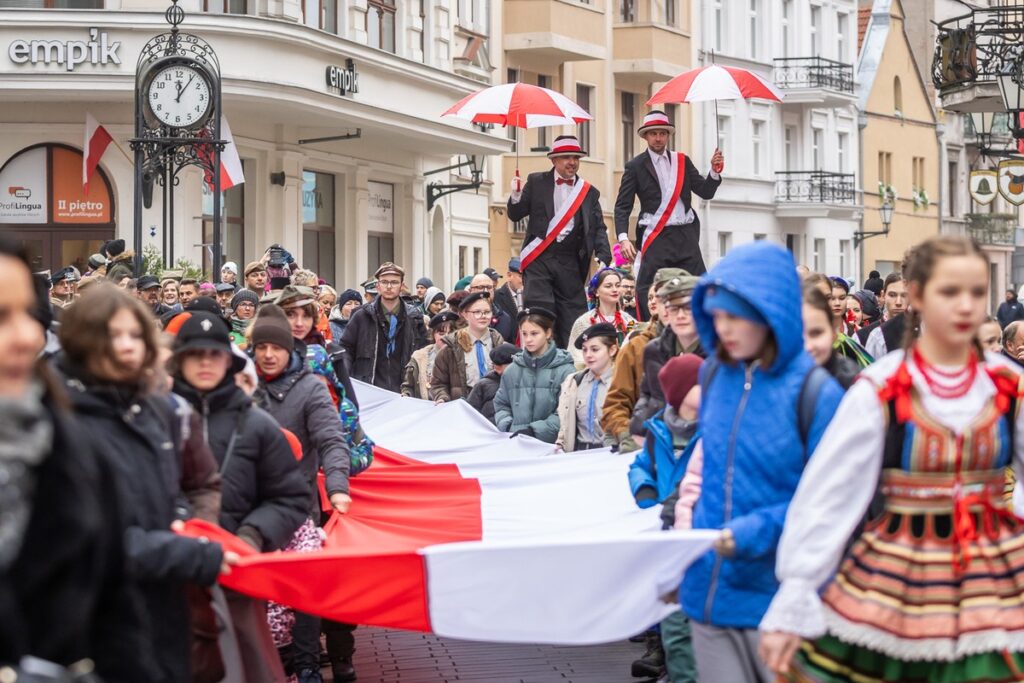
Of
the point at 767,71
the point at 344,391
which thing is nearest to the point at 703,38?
the point at 767,71

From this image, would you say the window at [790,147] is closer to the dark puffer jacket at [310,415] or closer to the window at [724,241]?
the window at [724,241]

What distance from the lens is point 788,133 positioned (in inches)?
2415

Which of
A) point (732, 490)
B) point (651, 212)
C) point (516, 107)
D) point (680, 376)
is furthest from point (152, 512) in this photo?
point (516, 107)

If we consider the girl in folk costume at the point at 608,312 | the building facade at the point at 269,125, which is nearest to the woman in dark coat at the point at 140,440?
the girl in folk costume at the point at 608,312

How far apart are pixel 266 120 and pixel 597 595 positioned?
25.7 meters

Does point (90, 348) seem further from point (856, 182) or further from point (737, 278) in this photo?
point (856, 182)

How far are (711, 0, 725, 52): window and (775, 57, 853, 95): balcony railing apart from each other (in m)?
3.45

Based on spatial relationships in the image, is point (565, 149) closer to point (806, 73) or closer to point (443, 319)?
point (443, 319)

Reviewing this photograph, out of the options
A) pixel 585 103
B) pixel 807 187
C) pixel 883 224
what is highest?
pixel 585 103

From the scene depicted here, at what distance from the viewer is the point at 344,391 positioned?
10.5 m

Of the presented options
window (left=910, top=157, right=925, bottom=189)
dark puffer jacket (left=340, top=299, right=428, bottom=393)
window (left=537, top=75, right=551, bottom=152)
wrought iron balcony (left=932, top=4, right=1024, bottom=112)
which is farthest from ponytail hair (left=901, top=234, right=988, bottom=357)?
window (left=910, top=157, right=925, bottom=189)

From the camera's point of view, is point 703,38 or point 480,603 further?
point 703,38

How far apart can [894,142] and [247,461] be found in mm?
63169

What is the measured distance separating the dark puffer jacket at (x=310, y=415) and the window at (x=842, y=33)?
2257 inches
